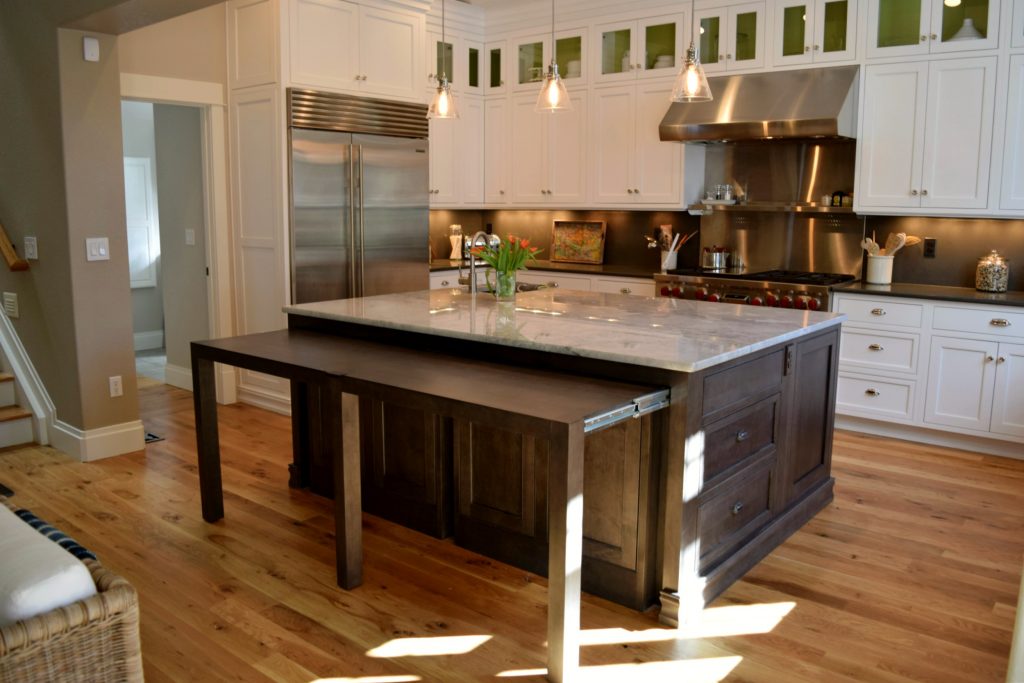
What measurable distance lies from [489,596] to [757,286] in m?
3.10

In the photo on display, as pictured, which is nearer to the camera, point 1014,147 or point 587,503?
point 587,503

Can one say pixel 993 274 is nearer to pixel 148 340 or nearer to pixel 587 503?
pixel 587 503

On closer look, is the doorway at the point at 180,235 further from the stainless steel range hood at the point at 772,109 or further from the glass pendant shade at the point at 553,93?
the stainless steel range hood at the point at 772,109

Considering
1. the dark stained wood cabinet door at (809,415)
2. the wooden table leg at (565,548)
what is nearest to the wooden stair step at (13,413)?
the wooden table leg at (565,548)

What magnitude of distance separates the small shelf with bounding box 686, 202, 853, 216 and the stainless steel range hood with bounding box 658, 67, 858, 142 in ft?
1.55

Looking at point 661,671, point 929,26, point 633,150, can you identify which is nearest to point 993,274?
point 929,26

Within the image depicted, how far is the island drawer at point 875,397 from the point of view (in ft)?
16.4

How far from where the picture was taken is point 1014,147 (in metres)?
4.67

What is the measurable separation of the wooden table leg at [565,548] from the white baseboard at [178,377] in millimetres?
4486

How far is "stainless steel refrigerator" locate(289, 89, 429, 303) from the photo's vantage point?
17.1 feet

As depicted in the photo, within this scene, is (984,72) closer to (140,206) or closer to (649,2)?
(649,2)

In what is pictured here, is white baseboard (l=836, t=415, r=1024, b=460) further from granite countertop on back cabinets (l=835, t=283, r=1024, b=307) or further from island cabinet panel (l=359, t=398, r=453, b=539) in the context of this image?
island cabinet panel (l=359, t=398, r=453, b=539)

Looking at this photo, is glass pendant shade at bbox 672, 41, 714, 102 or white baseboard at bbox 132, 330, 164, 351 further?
white baseboard at bbox 132, 330, 164, 351

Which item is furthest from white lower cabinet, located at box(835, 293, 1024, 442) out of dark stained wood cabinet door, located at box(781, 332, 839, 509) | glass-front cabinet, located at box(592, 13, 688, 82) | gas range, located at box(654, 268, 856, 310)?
glass-front cabinet, located at box(592, 13, 688, 82)
